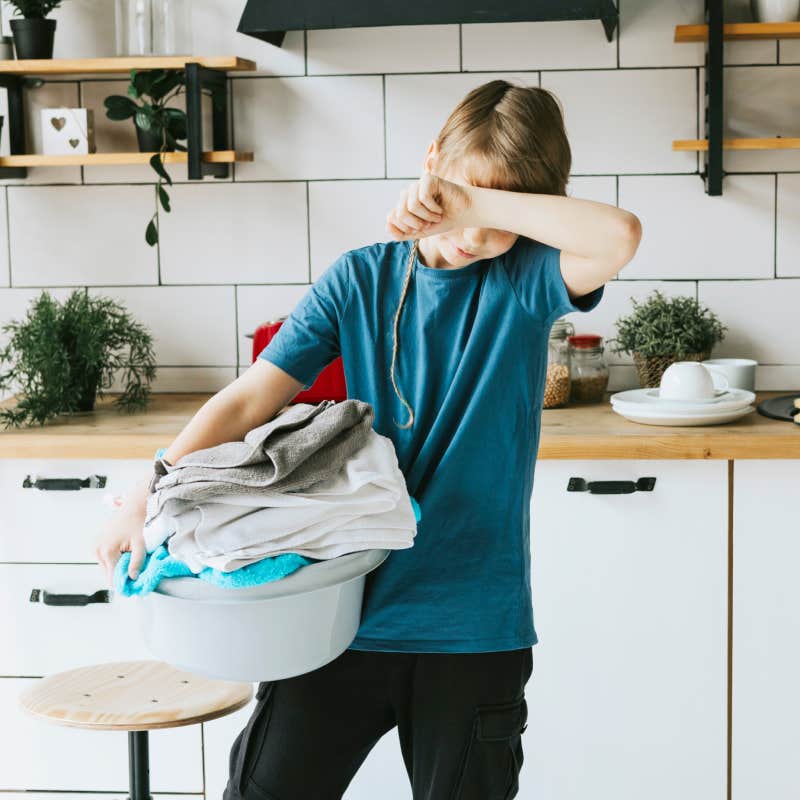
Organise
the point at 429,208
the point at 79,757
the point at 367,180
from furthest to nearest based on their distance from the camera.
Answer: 1. the point at 367,180
2. the point at 79,757
3. the point at 429,208

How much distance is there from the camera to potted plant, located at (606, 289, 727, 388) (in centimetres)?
229

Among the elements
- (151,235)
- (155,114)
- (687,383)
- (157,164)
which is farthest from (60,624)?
(687,383)

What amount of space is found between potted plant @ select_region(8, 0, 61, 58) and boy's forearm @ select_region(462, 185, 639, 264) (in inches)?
60.0

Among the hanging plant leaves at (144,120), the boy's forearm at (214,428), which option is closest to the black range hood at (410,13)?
the hanging plant leaves at (144,120)

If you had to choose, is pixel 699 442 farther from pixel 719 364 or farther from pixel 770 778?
pixel 770 778

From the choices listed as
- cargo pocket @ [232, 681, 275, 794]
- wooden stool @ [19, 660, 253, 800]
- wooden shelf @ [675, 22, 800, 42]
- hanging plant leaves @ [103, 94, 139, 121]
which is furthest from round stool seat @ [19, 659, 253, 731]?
wooden shelf @ [675, 22, 800, 42]

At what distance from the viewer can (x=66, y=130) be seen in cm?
236

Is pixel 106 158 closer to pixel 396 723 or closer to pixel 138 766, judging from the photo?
pixel 138 766

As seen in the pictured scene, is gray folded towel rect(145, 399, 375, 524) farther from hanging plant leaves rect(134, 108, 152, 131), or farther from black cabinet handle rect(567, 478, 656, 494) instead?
hanging plant leaves rect(134, 108, 152, 131)

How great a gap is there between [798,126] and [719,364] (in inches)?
19.9

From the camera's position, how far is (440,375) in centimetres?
129

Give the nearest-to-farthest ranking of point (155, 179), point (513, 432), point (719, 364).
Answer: point (513, 432) < point (719, 364) < point (155, 179)

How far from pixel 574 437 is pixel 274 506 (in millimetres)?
958

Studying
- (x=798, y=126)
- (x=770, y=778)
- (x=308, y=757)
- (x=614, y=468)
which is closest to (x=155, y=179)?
(x=614, y=468)
